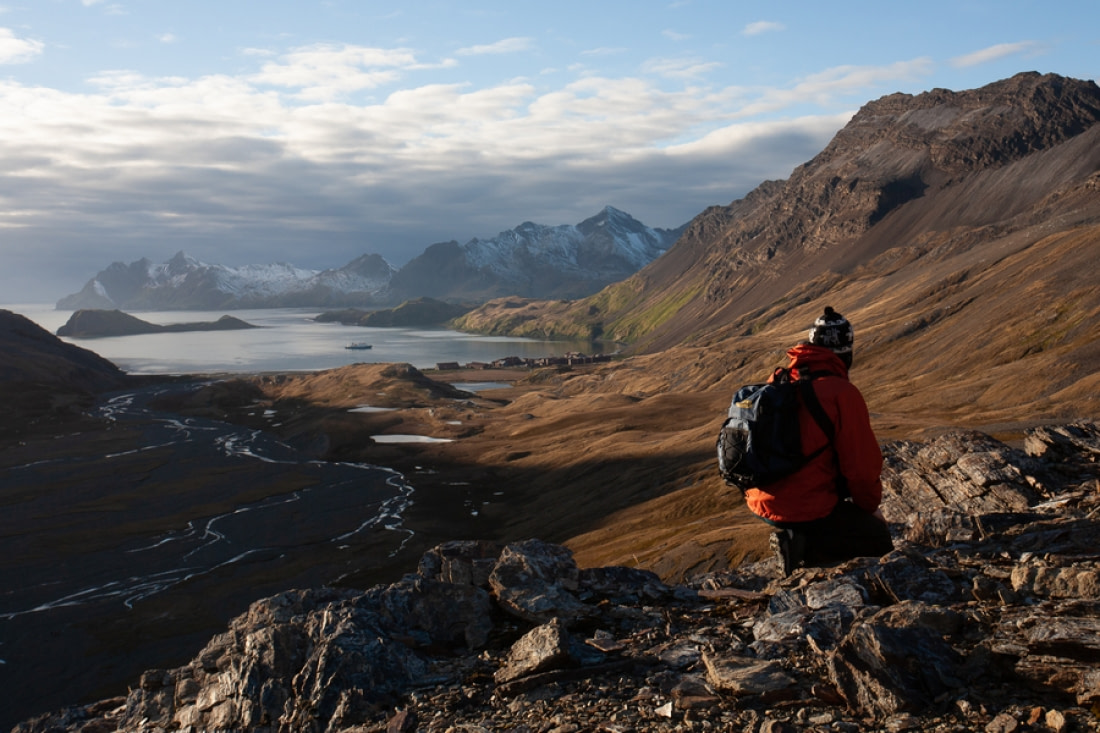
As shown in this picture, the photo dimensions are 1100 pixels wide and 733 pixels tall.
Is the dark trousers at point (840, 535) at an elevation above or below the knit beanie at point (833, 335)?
below

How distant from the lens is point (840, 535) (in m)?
12.3

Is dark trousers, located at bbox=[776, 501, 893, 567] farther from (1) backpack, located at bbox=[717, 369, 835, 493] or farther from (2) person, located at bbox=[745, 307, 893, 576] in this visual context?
(1) backpack, located at bbox=[717, 369, 835, 493]

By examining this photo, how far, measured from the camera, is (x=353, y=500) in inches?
3541

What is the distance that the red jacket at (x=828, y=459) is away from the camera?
424 inches

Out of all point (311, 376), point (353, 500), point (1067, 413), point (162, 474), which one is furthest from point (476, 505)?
point (311, 376)

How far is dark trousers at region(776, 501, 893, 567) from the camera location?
12164 millimetres

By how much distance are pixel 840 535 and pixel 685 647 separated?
9.65 ft

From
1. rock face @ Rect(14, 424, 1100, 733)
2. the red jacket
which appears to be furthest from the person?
rock face @ Rect(14, 424, 1100, 733)

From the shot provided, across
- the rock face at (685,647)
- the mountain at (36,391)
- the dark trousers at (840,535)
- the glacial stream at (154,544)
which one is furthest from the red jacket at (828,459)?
the mountain at (36,391)

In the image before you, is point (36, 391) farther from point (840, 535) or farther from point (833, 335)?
point (833, 335)

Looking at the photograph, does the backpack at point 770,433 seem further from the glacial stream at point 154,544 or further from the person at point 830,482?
the glacial stream at point 154,544

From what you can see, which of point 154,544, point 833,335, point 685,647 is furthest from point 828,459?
point 154,544

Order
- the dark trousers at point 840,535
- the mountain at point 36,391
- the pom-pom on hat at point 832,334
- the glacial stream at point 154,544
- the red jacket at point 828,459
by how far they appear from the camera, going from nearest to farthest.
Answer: the red jacket at point 828,459 → the pom-pom on hat at point 832,334 → the dark trousers at point 840,535 → the glacial stream at point 154,544 → the mountain at point 36,391

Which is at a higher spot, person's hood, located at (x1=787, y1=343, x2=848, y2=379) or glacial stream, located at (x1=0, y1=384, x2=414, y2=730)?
person's hood, located at (x1=787, y1=343, x2=848, y2=379)
